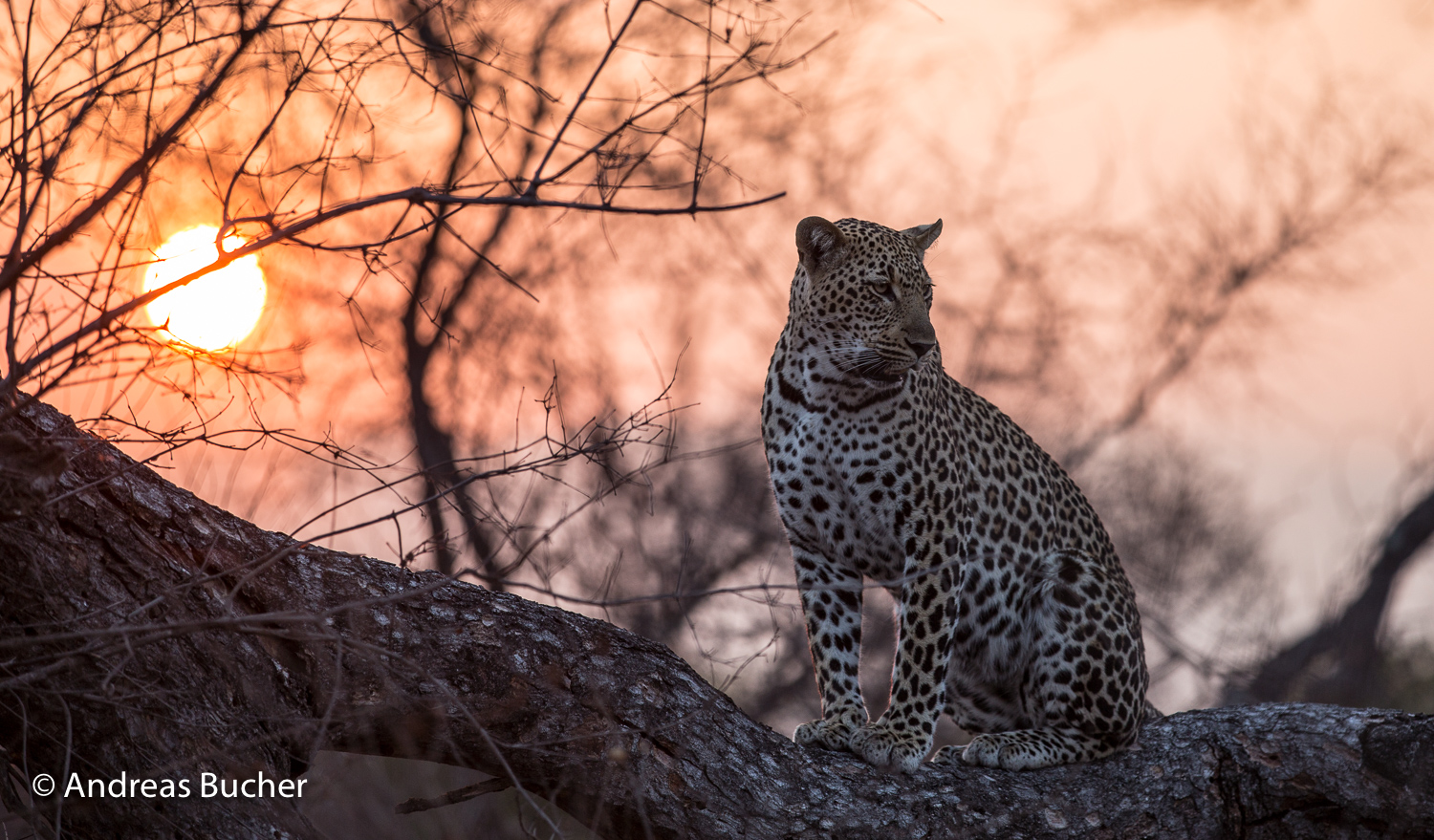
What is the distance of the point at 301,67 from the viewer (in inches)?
154

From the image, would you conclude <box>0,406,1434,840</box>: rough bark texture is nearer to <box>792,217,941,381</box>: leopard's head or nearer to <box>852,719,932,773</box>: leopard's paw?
<box>852,719,932,773</box>: leopard's paw

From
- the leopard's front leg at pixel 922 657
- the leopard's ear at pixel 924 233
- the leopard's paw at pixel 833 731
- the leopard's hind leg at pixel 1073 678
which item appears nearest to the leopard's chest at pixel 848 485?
the leopard's front leg at pixel 922 657

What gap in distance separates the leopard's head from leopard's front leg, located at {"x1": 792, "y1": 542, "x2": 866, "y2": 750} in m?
0.97

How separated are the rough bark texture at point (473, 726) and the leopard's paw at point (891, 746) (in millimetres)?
74

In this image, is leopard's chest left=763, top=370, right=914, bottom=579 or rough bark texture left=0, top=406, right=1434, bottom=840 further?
leopard's chest left=763, top=370, right=914, bottom=579

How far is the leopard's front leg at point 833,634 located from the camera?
5559 mm

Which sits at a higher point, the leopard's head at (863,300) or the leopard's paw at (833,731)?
the leopard's head at (863,300)

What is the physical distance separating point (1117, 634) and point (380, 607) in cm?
338

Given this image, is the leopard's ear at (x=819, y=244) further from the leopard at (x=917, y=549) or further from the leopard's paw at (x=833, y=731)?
the leopard's paw at (x=833, y=731)

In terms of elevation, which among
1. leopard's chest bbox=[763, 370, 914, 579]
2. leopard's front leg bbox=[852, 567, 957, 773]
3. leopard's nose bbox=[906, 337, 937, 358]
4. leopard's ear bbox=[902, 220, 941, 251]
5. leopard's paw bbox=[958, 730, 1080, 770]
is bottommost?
leopard's paw bbox=[958, 730, 1080, 770]

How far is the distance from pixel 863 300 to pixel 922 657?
5.44 feet

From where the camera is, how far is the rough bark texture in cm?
406

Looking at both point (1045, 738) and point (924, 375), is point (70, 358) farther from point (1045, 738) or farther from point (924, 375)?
point (1045, 738)

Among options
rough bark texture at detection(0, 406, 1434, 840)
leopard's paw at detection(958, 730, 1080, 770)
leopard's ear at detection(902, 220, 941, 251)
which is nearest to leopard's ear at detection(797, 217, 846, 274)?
leopard's ear at detection(902, 220, 941, 251)
